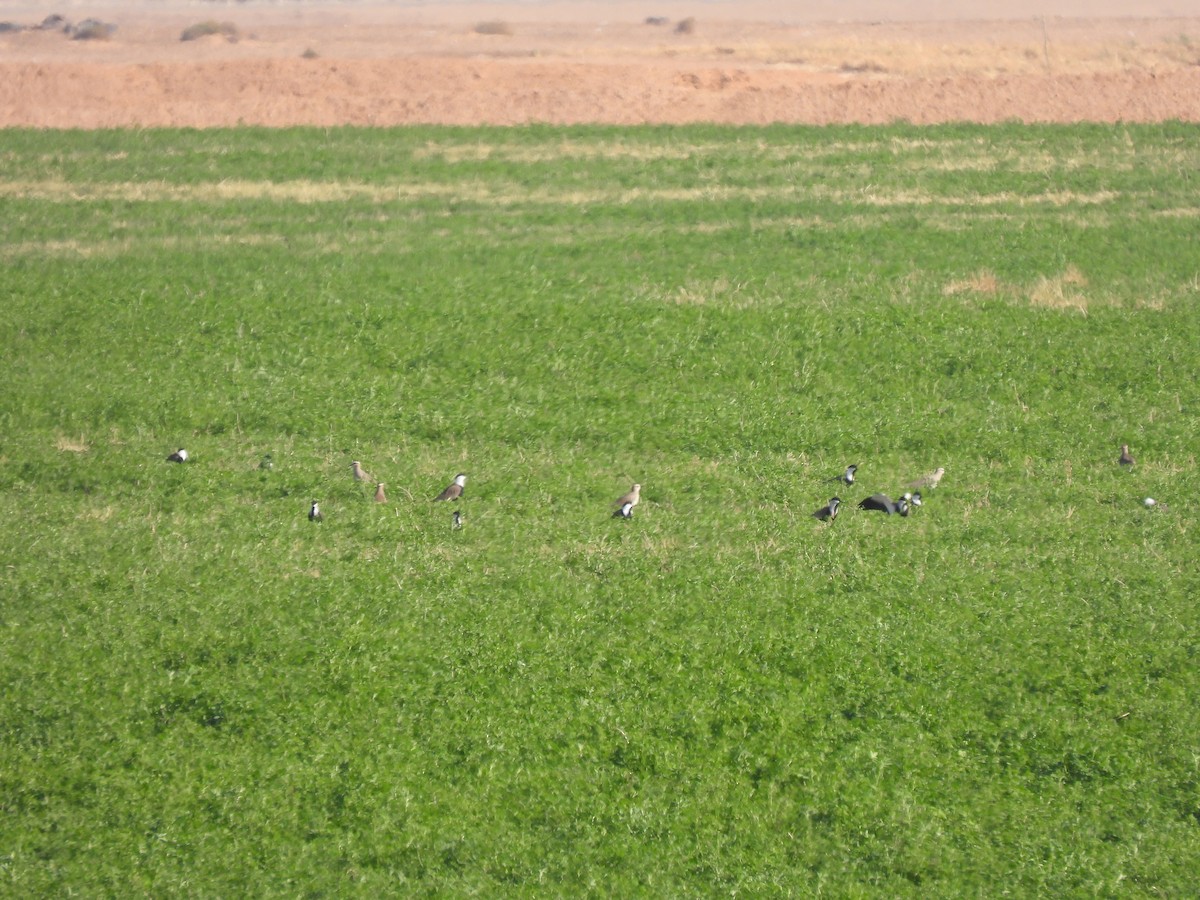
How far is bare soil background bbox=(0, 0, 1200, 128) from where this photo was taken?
139ft

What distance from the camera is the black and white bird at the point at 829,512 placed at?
1647 centimetres

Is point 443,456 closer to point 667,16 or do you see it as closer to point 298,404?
point 298,404

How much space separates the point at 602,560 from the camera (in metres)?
15.4

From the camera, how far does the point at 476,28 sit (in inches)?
2798

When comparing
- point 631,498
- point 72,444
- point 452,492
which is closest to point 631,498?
point 631,498

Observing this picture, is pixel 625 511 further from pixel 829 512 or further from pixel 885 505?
pixel 885 505

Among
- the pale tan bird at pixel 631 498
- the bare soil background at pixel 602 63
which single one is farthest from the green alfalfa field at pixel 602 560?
the bare soil background at pixel 602 63

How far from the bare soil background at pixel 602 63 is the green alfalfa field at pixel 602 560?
1341 cm

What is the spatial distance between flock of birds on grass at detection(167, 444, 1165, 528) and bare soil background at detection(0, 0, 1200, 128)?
2586cm

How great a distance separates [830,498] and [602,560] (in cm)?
370

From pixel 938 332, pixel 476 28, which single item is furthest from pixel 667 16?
pixel 938 332

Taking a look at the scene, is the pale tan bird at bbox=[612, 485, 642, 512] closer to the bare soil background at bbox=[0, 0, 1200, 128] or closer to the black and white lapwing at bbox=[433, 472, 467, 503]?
the black and white lapwing at bbox=[433, 472, 467, 503]

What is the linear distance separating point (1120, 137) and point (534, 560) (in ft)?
96.1

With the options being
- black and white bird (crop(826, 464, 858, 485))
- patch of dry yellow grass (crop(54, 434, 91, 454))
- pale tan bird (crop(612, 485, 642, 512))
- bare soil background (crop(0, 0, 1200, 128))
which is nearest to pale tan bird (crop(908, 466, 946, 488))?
black and white bird (crop(826, 464, 858, 485))
